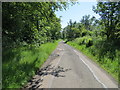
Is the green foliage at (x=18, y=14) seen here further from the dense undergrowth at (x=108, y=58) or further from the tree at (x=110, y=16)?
the tree at (x=110, y=16)

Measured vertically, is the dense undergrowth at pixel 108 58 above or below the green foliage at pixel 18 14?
below

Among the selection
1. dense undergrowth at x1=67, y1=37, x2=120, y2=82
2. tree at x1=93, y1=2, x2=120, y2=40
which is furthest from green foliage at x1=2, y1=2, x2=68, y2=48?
tree at x1=93, y1=2, x2=120, y2=40

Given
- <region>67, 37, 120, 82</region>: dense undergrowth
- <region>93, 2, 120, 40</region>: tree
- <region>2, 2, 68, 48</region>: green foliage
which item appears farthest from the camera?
<region>93, 2, 120, 40</region>: tree

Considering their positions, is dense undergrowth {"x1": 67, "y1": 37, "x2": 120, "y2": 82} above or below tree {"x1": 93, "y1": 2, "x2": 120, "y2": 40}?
below

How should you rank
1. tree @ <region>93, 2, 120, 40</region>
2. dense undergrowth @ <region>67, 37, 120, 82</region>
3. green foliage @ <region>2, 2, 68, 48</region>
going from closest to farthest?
dense undergrowth @ <region>67, 37, 120, 82</region>, green foliage @ <region>2, 2, 68, 48</region>, tree @ <region>93, 2, 120, 40</region>

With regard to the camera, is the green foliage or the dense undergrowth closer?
the dense undergrowth

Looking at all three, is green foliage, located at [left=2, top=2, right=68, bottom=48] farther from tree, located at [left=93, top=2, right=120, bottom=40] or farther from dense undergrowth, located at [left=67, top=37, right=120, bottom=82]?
tree, located at [left=93, top=2, right=120, bottom=40]

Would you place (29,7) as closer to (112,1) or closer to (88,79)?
(88,79)

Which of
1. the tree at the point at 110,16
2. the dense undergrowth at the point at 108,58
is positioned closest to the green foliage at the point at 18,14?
the dense undergrowth at the point at 108,58

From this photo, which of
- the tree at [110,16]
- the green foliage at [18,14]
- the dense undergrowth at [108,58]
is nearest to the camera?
the dense undergrowth at [108,58]

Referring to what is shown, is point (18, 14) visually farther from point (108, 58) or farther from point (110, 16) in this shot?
point (110, 16)

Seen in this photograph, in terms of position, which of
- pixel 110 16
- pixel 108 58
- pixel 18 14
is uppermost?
pixel 110 16

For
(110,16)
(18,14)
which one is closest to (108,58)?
(18,14)

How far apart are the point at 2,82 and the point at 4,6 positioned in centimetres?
615
